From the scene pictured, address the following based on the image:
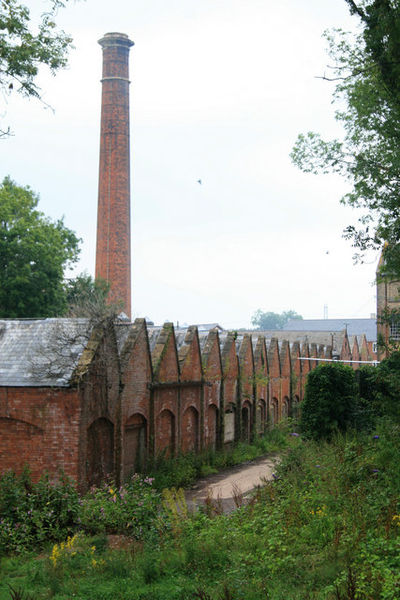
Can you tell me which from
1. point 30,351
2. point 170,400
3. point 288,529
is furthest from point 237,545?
point 170,400

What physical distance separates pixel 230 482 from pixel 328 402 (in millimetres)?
4264

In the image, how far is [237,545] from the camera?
10.5 m

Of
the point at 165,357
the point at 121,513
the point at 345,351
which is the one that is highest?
the point at 345,351

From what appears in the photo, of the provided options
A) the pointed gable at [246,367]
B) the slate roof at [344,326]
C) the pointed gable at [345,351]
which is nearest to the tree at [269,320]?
the slate roof at [344,326]

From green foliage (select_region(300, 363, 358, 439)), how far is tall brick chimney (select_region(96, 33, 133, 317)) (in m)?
25.6

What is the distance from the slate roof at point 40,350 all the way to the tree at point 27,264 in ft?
59.3

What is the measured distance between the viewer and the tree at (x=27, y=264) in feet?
121

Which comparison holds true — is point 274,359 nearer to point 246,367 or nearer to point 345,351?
point 246,367

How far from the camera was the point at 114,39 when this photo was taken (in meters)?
47.5

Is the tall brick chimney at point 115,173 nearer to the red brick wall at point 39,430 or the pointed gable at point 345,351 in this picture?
the pointed gable at point 345,351

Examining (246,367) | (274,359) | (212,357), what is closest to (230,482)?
(212,357)

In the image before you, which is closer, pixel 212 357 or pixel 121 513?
pixel 121 513

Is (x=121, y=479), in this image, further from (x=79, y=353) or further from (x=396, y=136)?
(x=396, y=136)

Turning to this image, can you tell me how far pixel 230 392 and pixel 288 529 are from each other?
1908 cm
